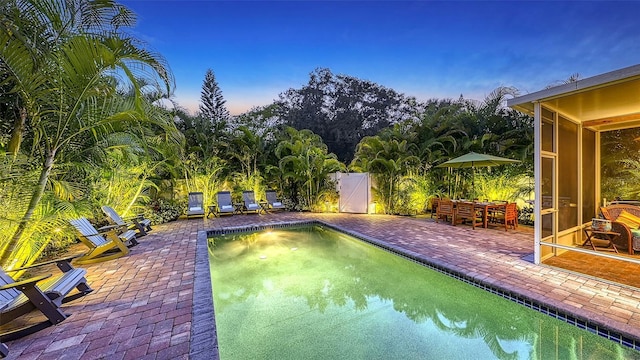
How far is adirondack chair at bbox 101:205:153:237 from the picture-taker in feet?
20.2

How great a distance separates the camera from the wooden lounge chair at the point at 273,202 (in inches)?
449

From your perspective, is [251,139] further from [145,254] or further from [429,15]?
[429,15]

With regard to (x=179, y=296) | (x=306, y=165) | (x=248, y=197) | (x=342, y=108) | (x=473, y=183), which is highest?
(x=342, y=108)

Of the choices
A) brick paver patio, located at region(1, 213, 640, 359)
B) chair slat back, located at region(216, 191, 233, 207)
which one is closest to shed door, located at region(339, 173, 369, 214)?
brick paver patio, located at region(1, 213, 640, 359)

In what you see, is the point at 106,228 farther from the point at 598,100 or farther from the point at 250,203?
the point at 598,100

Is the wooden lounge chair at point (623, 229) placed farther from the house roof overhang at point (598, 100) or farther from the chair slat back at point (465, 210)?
the chair slat back at point (465, 210)

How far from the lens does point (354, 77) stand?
80.0 ft

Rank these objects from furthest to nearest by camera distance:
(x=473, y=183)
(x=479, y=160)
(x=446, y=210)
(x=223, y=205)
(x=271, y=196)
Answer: (x=271, y=196), (x=223, y=205), (x=473, y=183), (x=446, y=210), (x=479, y=160)

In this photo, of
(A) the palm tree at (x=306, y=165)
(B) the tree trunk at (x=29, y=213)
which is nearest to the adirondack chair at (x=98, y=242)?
(B) the tree trunk at (x=29, y=213)

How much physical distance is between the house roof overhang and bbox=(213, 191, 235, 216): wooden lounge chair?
9476mm

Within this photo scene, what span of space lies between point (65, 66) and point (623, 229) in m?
9.33

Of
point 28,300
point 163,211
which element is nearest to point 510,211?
point 28,300

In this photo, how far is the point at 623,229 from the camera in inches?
200

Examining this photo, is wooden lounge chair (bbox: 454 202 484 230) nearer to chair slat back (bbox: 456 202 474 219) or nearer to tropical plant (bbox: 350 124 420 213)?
chair slat back (bbox: 456 202 474 219)
